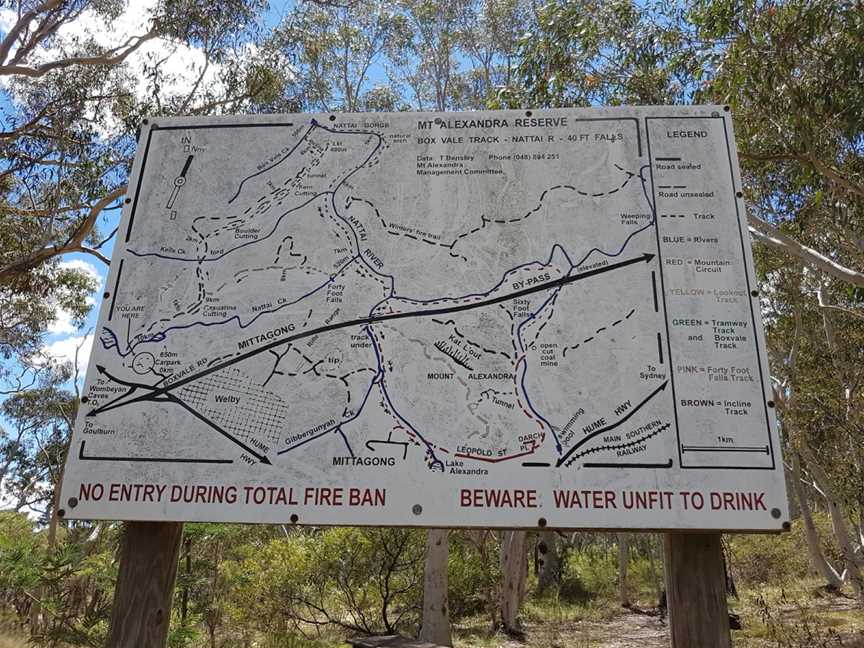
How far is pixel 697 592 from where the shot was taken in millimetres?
2287

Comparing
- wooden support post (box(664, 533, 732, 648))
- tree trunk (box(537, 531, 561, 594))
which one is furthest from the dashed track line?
tree trunk (box(537, 531, 561, 594))

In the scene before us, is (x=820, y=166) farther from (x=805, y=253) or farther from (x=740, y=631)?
(x=740, y=631)

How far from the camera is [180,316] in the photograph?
2.55m

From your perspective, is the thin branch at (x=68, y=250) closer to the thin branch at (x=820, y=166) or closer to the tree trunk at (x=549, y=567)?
the thin branch at (x=820, y=166)

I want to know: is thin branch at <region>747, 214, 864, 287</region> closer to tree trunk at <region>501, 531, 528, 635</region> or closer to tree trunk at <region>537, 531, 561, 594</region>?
tree trunk at <region>501, 531, 528, 635</region>

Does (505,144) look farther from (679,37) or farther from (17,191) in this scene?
(17,191)

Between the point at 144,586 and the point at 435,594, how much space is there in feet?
25.3

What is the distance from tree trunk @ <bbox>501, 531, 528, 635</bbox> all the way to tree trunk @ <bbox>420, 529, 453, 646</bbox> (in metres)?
1.85

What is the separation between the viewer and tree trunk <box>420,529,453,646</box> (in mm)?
9227

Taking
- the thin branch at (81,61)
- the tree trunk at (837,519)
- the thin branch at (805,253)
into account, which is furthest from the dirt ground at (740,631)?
the thin branch at (81,61)

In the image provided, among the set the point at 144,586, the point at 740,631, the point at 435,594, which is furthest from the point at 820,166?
the point at 740,631

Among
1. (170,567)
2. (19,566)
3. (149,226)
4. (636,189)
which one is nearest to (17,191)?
(19,566)

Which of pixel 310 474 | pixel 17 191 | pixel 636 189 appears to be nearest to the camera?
pixel 310 474

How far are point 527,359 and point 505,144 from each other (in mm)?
955
